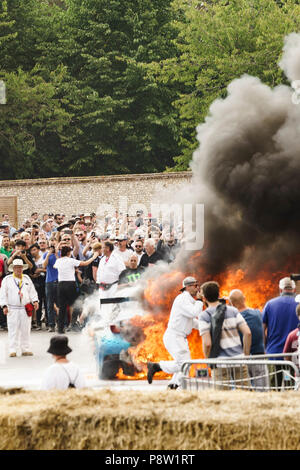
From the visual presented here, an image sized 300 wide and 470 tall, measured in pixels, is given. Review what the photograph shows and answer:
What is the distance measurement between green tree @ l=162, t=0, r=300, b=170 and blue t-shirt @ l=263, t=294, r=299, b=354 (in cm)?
2503

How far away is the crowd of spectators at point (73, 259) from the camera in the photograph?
17109mm

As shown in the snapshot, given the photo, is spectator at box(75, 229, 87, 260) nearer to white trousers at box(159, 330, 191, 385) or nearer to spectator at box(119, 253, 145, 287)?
spectator at box(119, 253, 145, 287)

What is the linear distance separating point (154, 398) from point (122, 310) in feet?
22.6

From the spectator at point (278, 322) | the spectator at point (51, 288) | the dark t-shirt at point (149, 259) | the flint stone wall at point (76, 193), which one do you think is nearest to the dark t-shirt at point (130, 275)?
the dark t-shirt at point (149, 259)

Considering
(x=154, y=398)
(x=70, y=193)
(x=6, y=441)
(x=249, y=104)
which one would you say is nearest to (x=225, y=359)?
(x=154, y=398)

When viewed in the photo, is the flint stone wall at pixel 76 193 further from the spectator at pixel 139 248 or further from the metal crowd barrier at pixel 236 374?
the metal crowd barrier at pixel 236 374

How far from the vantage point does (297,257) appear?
16.1m

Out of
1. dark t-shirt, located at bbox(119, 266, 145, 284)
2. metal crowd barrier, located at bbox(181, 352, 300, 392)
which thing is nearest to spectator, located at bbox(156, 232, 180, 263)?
dark t-shirt, located at bbox(119, 266, 145, 284)

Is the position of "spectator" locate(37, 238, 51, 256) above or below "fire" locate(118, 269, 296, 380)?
above

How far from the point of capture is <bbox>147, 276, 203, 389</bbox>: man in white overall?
11.9m

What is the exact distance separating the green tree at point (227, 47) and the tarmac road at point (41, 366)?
20145mm
